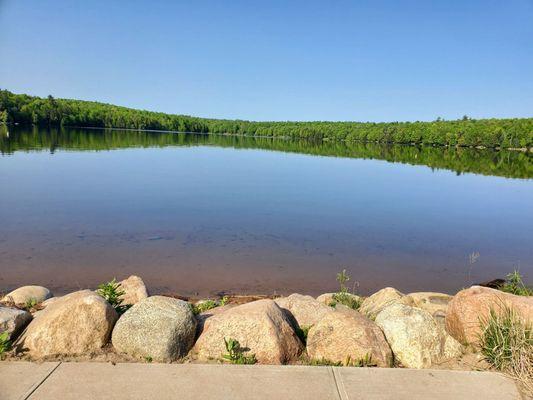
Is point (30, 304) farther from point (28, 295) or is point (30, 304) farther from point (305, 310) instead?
point (305, 310)

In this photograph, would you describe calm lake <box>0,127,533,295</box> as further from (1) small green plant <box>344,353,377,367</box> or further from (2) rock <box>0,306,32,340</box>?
(1) small green plant <box>344,353,377,367</box>

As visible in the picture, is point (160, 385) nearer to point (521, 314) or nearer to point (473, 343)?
point (473, 343)

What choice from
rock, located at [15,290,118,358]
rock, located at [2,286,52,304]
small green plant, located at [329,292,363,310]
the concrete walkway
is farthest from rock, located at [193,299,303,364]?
→ rock, located at [2,286,52,304]

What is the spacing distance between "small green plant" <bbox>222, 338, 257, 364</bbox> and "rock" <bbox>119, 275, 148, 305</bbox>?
9.34 feet

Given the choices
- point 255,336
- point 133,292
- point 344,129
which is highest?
point 344,129

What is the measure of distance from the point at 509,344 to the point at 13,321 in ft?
18.6

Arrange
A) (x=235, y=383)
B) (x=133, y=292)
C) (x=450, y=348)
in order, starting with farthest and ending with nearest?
(x=133, y=292) < (x=450, y=348) < (x=235, y=383)

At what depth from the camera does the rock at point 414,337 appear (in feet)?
15.4

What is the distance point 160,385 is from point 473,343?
370cm

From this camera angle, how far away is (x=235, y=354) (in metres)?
4.48

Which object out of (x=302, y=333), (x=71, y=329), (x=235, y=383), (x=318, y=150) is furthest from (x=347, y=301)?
(x=318, y=150)

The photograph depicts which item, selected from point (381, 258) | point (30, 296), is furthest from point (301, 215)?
point (30, 296)

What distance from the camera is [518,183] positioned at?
3853 cm

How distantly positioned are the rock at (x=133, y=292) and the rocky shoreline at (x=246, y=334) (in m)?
2.00
